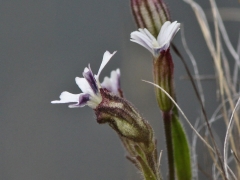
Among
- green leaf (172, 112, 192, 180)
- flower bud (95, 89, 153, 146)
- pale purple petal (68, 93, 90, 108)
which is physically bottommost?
green leaf (172, 112, 192, 180)

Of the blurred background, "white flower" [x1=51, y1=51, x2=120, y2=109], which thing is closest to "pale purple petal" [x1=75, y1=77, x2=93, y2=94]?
"white flower" [x1=51, y1=51, x2=120, y2=109]

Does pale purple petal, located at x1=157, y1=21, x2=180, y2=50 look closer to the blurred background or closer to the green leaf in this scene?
the green leaf

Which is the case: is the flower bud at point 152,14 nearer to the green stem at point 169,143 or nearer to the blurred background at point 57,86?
the green stem at point 169,143

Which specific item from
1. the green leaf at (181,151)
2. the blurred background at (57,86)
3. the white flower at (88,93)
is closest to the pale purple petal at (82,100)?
the white flower at (88,93)

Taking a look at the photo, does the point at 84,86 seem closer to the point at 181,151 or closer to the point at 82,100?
the point at 82,100

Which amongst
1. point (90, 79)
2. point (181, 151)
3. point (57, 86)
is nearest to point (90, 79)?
point (90, 79)

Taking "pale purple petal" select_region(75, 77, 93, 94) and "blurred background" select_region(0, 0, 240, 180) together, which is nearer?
"pale purple petal" select_region(75, 77, 93, 94)

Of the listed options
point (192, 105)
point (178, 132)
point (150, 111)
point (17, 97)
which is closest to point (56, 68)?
point (17, 97)
